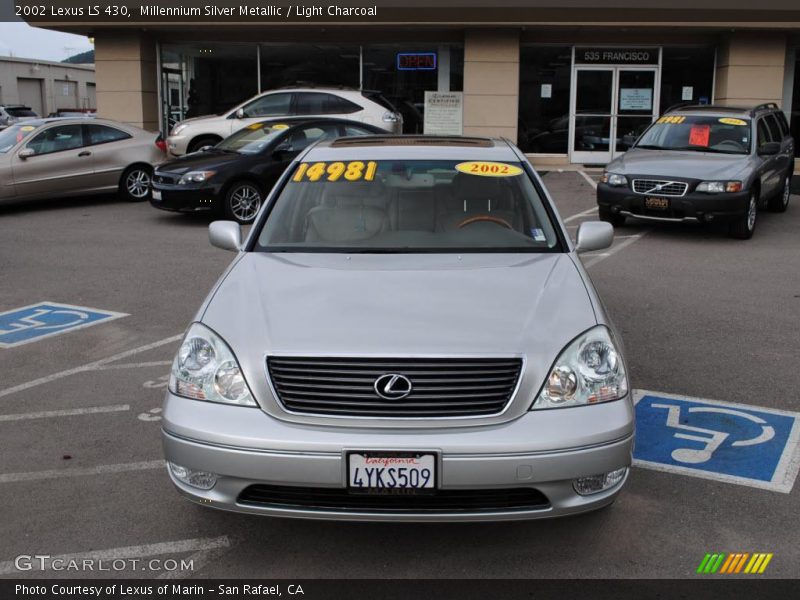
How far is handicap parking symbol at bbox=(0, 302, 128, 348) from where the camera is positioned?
284 inches

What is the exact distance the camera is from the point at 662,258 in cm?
1060

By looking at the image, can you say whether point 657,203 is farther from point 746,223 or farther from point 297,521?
point 297,521

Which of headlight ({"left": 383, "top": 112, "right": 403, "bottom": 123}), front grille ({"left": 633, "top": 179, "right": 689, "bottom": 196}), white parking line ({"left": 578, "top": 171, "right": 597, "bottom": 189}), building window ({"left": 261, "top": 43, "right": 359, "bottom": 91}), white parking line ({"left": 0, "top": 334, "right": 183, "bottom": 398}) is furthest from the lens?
building window ({"left": 261, "top": 43, "right": 359, "bottom": 91})

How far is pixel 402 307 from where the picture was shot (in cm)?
376

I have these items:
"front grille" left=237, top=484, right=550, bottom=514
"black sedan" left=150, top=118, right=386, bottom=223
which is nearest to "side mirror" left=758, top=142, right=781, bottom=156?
"black sedan" left=150, top=118, right=386, bottom=223

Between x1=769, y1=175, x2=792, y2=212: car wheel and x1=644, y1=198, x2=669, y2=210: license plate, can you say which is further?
x1=769, y1=175, x2=792, y2=212: car wheel

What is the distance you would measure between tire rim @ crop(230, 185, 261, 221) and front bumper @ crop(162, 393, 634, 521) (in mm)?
9748

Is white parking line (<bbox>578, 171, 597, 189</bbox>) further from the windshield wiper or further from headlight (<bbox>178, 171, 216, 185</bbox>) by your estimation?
headlight (<bbox>178, 171, 216, 185</bbox>)

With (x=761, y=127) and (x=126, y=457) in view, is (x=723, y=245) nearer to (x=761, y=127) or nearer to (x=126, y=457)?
(x=761, y=127)

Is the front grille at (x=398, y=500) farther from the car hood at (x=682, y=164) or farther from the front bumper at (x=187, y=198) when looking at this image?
the front bumper at (x=187, y=198)

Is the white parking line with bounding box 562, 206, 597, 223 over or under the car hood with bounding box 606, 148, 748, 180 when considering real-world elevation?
under

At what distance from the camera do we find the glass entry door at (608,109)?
20203mm

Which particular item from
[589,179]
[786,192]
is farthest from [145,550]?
[589,179]

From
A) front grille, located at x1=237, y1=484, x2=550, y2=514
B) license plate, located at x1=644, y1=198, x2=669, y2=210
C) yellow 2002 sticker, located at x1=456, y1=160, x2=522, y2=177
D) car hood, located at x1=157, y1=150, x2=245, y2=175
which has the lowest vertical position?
front grille, located at x1=237, y1=484, x2=550, y2=514
